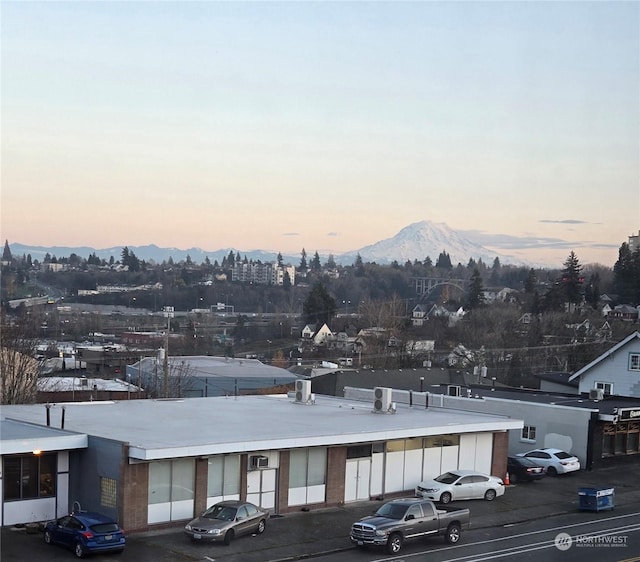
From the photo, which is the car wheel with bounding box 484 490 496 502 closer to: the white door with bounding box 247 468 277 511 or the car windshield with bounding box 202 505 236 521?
the white door with bounding box 247 468 277 511

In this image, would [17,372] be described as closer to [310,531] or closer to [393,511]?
[310,531]

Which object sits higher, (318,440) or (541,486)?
(318,440)

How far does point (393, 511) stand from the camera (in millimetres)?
17922

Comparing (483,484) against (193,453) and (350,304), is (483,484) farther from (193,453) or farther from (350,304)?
(350,304)

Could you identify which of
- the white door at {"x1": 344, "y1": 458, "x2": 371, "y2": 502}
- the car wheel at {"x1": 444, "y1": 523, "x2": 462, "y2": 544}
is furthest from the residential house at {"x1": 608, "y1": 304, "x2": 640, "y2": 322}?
the car wheel at {"x1": 444, "y1": 523, "x2": 462, "y2": 544}

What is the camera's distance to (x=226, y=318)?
13150 centimetres

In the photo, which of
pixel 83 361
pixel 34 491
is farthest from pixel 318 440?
pixel 83 361

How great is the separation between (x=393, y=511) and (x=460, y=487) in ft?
16.6

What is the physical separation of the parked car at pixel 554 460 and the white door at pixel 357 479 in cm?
717

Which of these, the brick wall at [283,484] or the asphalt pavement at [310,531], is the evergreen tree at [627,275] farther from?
the brick wall at [283,484]

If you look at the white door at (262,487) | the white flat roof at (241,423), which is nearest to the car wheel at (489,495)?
the white flat roof at (241,423)

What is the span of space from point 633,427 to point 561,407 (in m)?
2.95

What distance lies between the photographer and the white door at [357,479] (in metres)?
22.2

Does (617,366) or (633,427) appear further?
(617,366)
